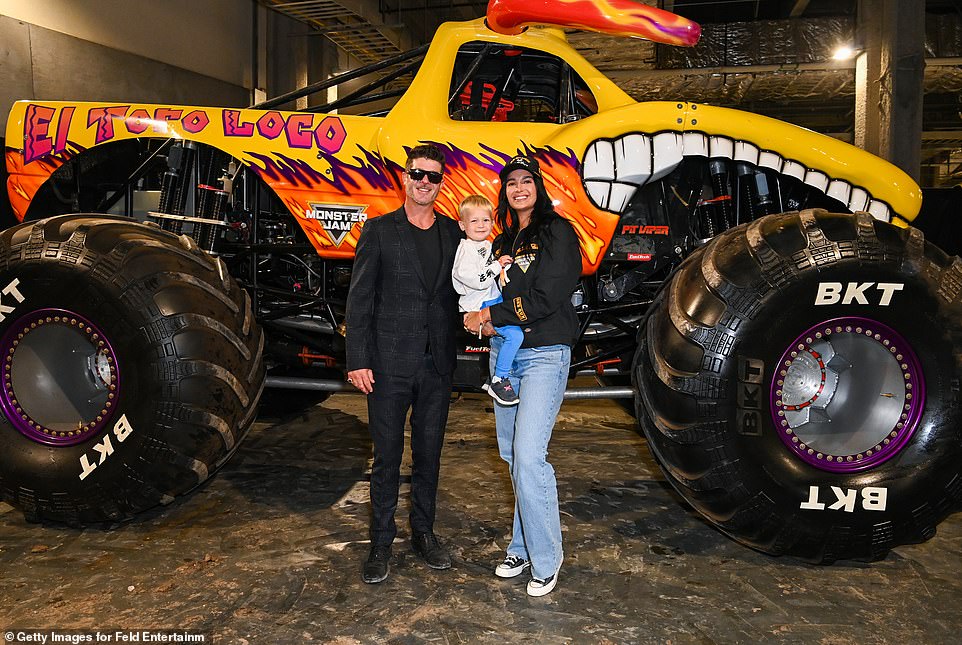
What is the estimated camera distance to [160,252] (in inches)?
140

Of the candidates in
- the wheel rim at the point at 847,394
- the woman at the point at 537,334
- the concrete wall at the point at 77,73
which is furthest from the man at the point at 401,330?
the concrete wall at the point at 77,73

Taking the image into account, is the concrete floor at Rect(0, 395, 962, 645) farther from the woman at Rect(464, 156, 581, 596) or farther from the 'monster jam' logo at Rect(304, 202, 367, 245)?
the 'monster jam' logo at Rect(304, 202, 367, 245)

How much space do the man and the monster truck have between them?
2.55 feet

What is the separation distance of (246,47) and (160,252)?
11.0 metres

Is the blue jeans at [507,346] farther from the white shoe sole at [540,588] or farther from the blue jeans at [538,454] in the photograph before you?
the white shoe sole at [540,588]

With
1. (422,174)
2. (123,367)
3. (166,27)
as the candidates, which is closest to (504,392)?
(422,174)

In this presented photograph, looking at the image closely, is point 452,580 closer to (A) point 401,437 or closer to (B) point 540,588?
(B) point 540,588

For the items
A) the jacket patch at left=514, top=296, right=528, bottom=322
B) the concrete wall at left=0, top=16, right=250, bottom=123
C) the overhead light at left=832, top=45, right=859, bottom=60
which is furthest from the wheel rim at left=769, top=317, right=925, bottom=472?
the overhead light at left=832, top=45, right=859, bottom=60

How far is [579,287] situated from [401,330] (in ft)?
5.07

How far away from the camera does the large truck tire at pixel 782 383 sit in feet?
10.3

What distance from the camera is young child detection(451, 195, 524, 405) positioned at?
3053 mm

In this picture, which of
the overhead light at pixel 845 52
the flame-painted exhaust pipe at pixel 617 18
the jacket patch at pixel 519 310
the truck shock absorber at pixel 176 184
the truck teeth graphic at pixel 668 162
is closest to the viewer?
the jacket patch at pixel 519 310

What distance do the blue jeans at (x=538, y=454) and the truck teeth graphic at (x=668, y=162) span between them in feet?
4.11

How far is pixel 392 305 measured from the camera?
3.23 meters
